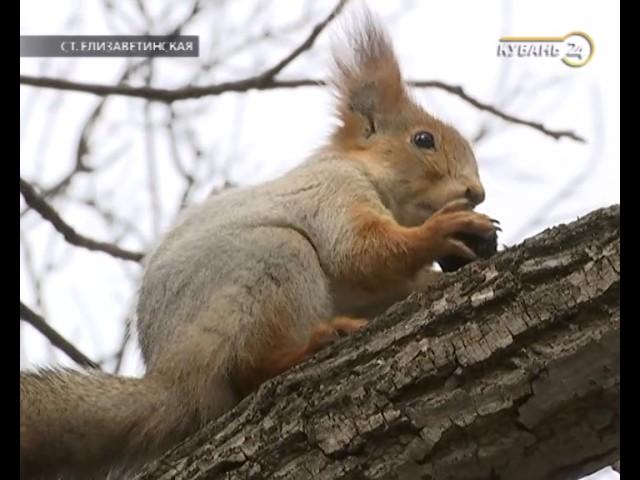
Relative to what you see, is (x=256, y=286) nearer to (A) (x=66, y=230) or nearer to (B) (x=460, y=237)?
(B) (x=460, y=237)

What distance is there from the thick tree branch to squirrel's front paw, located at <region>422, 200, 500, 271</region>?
2.13 feet

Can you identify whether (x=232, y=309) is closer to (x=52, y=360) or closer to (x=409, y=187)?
(x=52, y=360)

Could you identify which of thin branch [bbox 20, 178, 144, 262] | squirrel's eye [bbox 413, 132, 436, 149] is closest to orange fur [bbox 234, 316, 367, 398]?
squirrel's eye [bbox 413, 132, 436, 149]

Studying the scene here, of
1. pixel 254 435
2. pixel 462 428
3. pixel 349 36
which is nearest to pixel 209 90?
pixel 349 36

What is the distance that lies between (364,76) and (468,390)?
1.45 metres

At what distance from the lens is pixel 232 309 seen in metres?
2.12

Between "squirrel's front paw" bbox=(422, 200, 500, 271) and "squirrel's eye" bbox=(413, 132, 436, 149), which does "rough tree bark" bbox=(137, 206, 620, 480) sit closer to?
"squirrel's front paw" bbox=(422, 200, 500, 271)

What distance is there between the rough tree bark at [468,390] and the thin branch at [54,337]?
0.90 meters

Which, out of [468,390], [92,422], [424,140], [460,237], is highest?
[424,140]

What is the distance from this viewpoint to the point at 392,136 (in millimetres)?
2773

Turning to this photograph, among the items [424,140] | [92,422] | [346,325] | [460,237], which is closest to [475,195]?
[424,140]

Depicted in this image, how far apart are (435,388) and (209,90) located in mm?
1557

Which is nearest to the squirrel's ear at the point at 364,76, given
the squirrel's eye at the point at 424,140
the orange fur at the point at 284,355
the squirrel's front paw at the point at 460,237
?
the squirrel's eye at the point at 424,140

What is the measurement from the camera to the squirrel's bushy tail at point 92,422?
1.96 metres
